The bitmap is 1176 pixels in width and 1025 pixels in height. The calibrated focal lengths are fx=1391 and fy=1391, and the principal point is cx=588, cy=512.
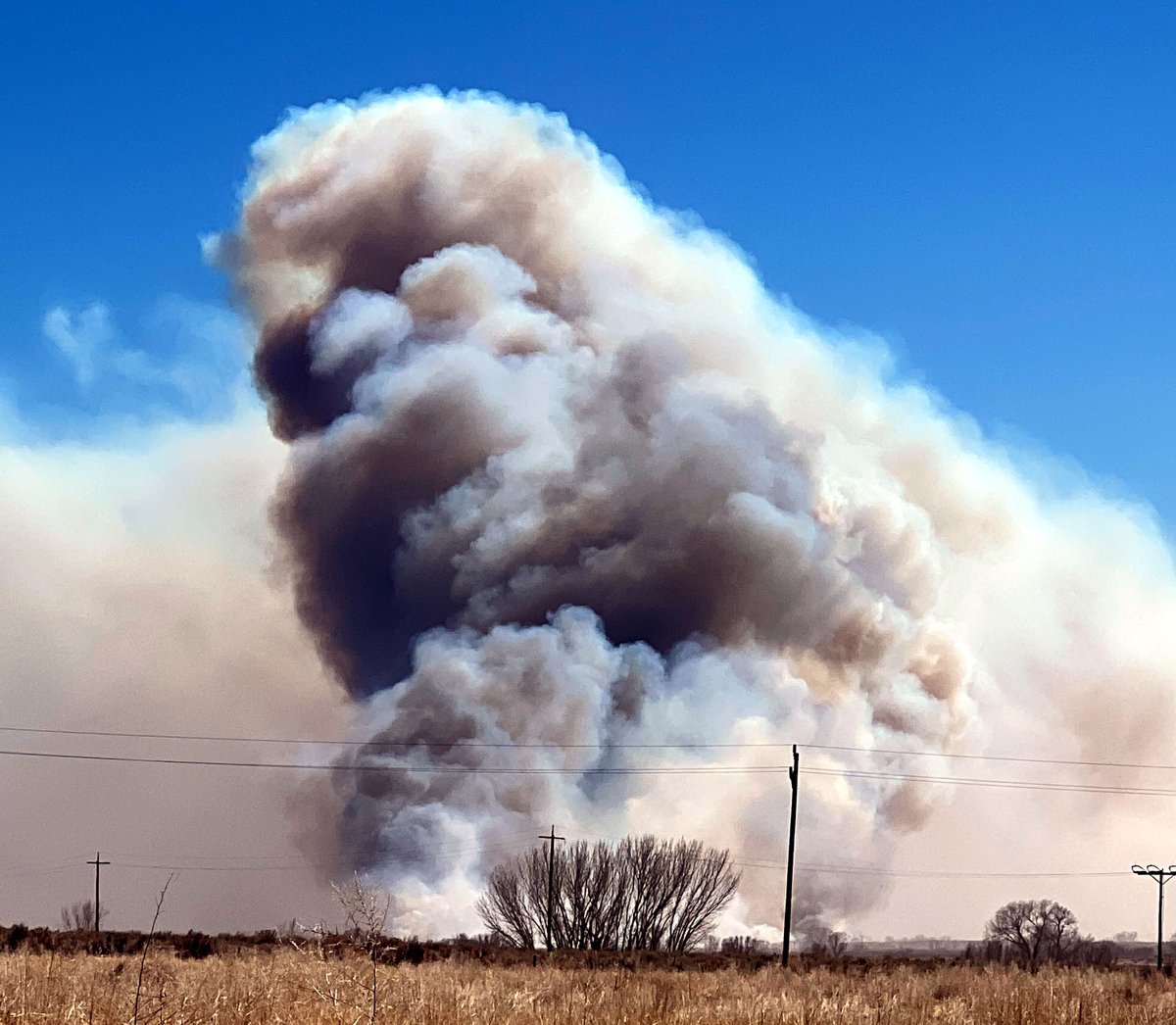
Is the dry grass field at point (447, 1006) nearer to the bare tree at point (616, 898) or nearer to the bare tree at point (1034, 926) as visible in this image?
the bare tree at point (616, 898)

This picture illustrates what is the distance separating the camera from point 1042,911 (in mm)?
105812

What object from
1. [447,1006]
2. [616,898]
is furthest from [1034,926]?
[447,1006]

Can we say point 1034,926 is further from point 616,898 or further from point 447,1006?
point 447,1006

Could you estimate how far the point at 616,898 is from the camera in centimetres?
6131

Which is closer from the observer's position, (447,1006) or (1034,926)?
(447,1006)

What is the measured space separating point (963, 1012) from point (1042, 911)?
330 feet

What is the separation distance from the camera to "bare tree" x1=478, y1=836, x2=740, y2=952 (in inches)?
2372

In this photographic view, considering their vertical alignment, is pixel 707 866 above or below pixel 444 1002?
below

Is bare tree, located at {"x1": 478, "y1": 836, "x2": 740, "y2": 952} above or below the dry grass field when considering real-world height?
below

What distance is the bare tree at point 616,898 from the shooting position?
2372 inches

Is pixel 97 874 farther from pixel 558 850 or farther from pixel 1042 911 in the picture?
pixel 1042 911

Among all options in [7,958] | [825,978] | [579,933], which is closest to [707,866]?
[579,933]

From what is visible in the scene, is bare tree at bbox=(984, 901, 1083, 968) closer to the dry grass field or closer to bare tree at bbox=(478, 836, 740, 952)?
bare tree at bbox=(478, 836, 740, 952)

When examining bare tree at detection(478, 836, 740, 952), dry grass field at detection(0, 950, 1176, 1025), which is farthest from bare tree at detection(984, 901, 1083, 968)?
dry grass field at detection(0, 950, 1176, 1025)
